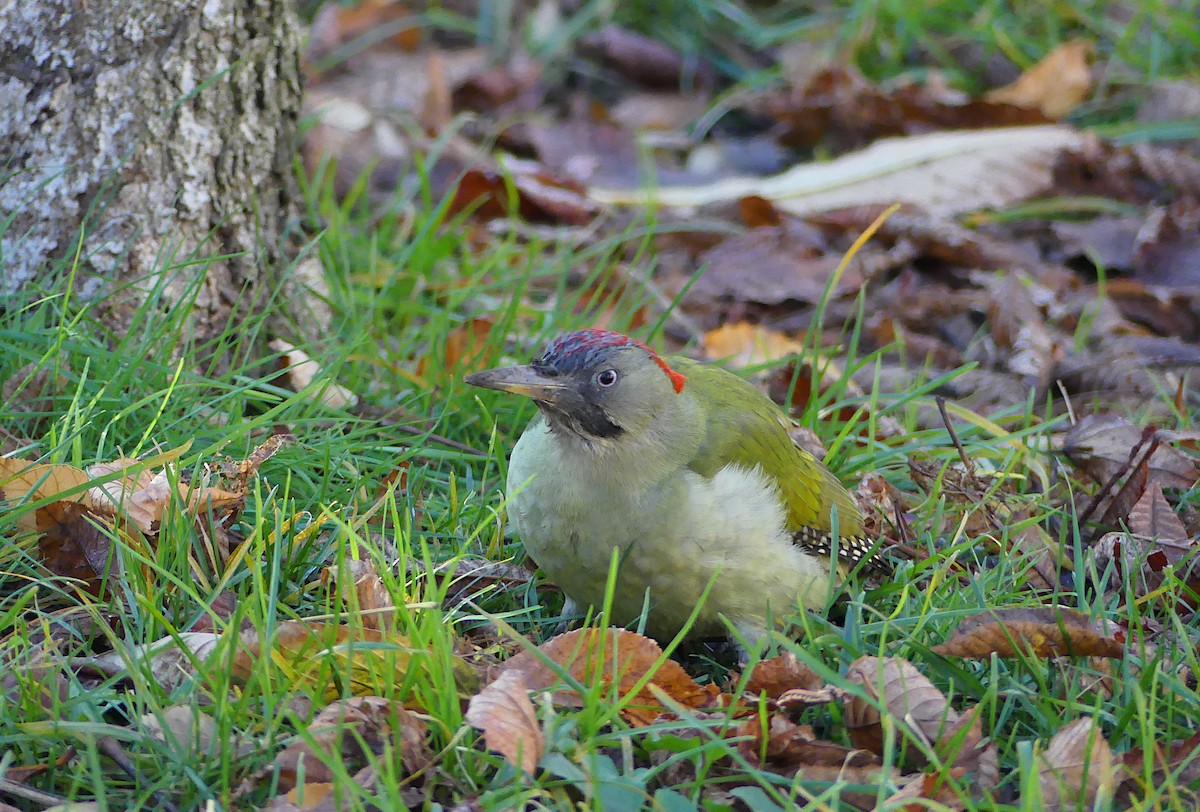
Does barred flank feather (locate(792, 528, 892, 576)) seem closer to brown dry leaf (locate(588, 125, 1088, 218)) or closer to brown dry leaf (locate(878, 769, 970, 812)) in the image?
brown dry leaf (locate(878, 769, 970, 812))

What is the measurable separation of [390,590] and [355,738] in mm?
326

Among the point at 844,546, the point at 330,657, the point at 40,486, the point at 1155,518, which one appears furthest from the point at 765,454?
the point at 40,486

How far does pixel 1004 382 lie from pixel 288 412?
7.62 feet

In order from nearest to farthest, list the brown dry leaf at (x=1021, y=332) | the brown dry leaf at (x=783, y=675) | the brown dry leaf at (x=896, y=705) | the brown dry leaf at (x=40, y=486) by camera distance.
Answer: the brown dry leaf at (x=896, y=705)
the brown dry leaf at (x=783, y=675)
the brown dry leaf at (x=40, y=486)
the brown dry leaf at (x=1021, y=332)

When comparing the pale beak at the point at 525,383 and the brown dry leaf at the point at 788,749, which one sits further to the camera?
the pale beak at the point at 525,383

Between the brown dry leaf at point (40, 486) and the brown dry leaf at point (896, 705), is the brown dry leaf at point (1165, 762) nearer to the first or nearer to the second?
the brown dry leaf at point (896, 705)

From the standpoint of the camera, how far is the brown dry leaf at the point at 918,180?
5.55 meters

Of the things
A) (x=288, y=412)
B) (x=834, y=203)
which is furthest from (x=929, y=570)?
(x=834, y=203)

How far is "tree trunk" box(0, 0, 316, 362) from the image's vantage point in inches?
134

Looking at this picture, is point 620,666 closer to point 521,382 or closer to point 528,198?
point 521,382

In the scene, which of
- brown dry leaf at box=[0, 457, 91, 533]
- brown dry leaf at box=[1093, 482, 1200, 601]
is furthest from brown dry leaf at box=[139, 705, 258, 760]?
brown dry leaf at box=[1093, 482, 1200, 601]

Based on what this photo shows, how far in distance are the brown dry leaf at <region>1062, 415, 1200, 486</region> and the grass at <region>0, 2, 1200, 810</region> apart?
125mm

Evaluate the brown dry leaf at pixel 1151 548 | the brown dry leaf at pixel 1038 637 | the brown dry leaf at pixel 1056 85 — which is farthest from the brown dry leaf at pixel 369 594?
the brown dry leaf at pixel 1056 85

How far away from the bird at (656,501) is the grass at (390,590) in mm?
178
